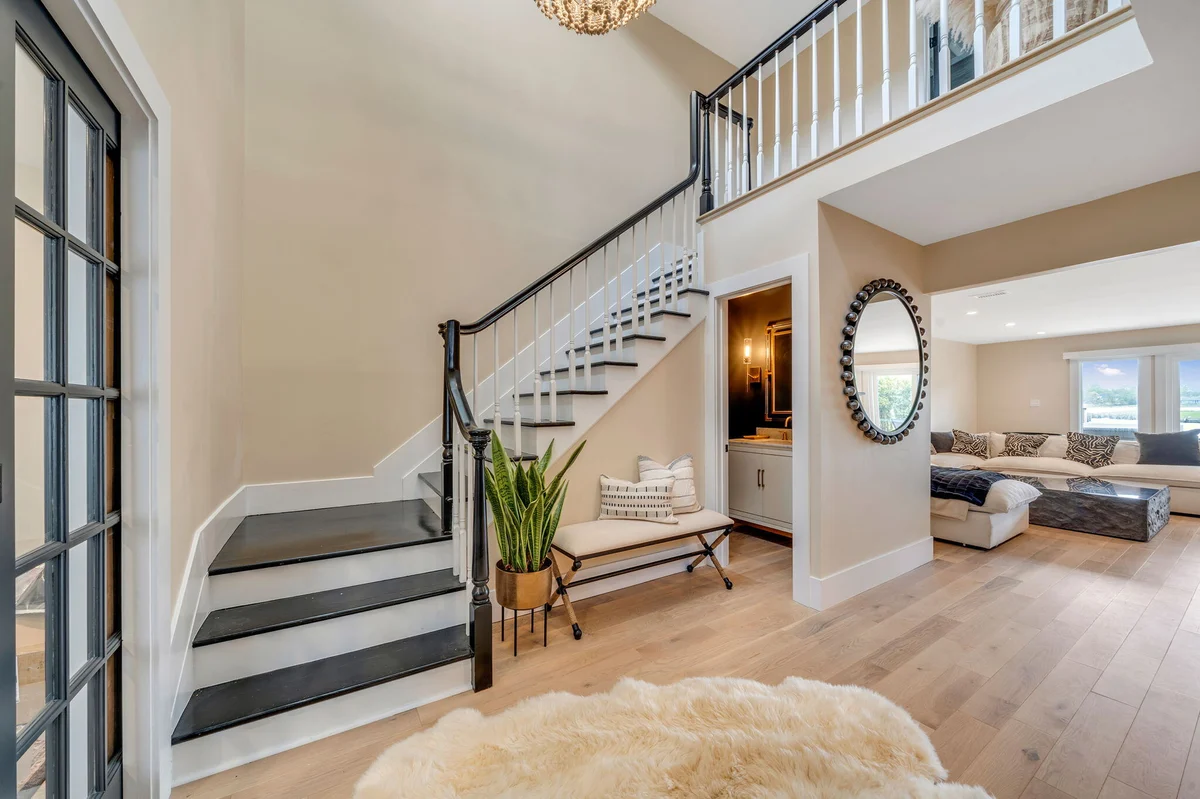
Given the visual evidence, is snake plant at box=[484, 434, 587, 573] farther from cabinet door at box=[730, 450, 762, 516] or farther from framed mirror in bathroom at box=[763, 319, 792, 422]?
framed mirror in bathroom at box=[763, 319, 792, 422]

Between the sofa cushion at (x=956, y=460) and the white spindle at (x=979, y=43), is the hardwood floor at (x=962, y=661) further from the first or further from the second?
the sofa cushion at (x=956, y=460)

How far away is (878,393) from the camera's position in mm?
3033

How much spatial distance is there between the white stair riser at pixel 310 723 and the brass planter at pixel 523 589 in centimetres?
30

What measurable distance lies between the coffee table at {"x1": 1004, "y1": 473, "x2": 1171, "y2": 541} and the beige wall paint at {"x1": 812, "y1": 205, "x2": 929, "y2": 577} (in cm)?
233

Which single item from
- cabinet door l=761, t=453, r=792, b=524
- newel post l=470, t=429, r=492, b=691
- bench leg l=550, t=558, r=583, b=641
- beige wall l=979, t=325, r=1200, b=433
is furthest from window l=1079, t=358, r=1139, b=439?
newel post l=470, t=429, r=492, b=691

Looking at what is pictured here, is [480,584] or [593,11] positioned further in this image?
[593,11]

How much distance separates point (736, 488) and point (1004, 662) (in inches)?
90.5

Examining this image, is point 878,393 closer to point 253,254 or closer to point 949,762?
point 949,762

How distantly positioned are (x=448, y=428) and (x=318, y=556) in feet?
2.98

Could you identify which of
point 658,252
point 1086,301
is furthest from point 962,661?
point 1086,301

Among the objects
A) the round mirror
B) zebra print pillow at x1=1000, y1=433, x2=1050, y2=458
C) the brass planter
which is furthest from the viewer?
zebra print pillow at x1=1000, y1=433, x2=1050, y2=458

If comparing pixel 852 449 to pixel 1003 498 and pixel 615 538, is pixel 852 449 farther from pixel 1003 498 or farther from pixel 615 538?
pixel 1003 498

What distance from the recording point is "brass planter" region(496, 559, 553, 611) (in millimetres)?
2082

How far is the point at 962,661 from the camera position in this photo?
2107 mm
